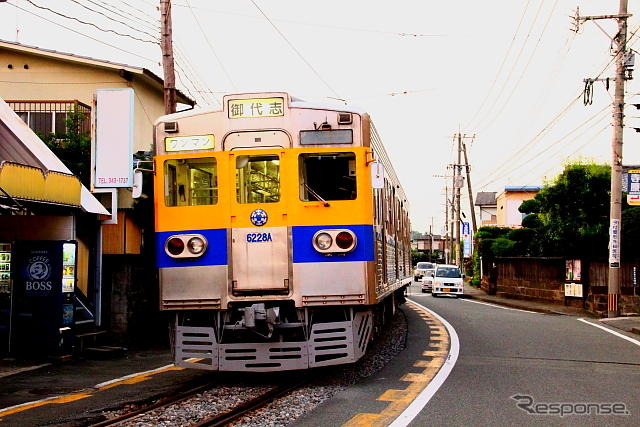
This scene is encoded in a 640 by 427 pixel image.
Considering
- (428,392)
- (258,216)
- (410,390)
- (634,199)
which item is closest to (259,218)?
(258,216)

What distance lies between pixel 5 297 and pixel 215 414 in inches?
283

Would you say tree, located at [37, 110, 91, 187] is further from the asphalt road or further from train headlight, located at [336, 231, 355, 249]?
the asphalt road

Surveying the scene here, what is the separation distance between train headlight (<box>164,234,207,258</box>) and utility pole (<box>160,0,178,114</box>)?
206 inches

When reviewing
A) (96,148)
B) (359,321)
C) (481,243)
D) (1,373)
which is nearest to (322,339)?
(359,321)

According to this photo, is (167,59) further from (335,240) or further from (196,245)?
(335,240)

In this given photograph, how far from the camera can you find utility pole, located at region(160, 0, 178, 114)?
13.5 m

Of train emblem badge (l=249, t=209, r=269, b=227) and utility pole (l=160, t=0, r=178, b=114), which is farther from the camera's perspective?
utility pole (l=160, t=0, r=178, b=114)

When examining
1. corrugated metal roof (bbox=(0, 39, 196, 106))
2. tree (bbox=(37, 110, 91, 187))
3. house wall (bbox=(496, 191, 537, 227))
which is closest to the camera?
tree (bbox=(37, 110, 91, 187))

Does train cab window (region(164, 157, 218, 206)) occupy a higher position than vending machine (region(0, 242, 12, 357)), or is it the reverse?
train cab window (region(164, 157, 218, 206))

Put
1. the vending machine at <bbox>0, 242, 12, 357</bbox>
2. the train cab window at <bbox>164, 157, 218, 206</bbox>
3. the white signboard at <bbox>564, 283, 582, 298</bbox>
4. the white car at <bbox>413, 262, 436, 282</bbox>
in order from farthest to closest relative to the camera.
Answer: the white car at <bbox>413, 262, 436, 282</bbox>
the white signboard at <bbox>564, 283, 582, 298</bbox>
the vending machine at <bbox>0, 242, 12, 357</bbox>
the train cab window at <bbox>164, 157, 218, 206</bbox>

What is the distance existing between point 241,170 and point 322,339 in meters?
2.36

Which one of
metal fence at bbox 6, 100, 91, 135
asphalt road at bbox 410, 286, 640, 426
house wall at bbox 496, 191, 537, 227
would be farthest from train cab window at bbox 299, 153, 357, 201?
house wall at bbox 496, 191, 537, 227

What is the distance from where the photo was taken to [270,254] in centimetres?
862

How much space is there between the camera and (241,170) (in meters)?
8.80
